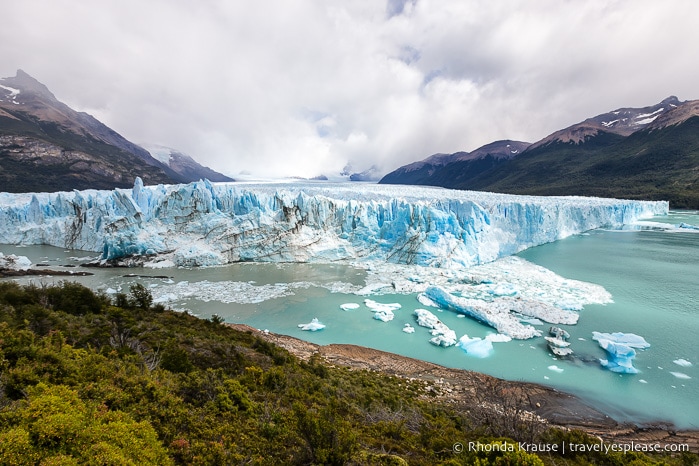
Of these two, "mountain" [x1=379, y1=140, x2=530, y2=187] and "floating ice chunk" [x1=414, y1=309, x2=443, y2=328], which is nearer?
"floating ice chunk" [x1=414, y1=309, x2=443, y2=328]

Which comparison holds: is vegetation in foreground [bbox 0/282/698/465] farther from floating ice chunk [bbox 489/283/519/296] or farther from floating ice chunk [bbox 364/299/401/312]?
floating ice chunk [bbox 489/283/519/296]

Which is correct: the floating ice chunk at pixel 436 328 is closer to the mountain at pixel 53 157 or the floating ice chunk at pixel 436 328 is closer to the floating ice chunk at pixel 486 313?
the floating ice chunk at pixel 486 313

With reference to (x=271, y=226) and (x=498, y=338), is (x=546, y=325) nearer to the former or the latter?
(x=498, y=338)

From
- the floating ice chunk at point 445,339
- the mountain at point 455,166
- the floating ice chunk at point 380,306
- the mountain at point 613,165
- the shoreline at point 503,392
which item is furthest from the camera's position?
Answer: the mountain at point 455,166

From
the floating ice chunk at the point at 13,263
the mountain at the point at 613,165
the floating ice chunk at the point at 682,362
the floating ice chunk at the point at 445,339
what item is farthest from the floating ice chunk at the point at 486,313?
the mountain at the point at 613,165

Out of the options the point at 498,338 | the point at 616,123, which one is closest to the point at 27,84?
the point at 498,338

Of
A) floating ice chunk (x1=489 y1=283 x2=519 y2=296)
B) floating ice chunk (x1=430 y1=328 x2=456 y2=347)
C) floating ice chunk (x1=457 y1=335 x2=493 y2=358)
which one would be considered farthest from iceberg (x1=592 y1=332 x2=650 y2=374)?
floating ice chunk (x1=430 y1=328 x2=456 y2=347)
